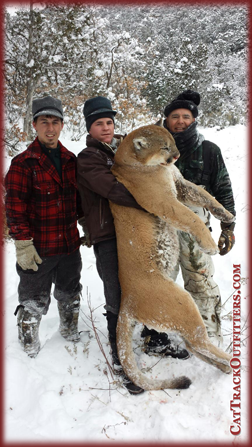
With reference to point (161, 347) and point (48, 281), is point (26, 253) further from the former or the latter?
point (161, 347)

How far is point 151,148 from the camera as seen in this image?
2590 mm

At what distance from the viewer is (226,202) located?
10.3ft

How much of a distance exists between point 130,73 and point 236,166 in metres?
9.32

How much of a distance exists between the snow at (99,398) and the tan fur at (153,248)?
21cm

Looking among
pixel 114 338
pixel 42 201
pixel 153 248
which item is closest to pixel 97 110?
pixel 42 201

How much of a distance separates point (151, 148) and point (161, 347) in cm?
227

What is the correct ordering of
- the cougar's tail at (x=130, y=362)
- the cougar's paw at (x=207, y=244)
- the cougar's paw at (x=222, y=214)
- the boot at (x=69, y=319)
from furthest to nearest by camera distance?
the boot at (x=69, y=319), the cougar's paw at (x=222, y=214), the cougar's tail at (x=130, y=362), the cougar's paw at (x=207, y=244)

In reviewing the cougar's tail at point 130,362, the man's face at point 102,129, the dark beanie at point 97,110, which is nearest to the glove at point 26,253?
the cougar's tail at point 130,362

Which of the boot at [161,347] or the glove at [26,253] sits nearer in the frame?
the glove at [26,253]

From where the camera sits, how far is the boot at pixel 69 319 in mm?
3391

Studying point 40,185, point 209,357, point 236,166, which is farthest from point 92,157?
point 236,166

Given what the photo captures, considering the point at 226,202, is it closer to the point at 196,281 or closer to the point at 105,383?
the point at 196,281

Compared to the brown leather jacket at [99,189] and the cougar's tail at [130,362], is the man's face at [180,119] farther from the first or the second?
the cougar's tail at [130,362]

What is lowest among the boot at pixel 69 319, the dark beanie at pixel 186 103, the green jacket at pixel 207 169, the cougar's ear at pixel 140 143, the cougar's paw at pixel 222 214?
the boot at pixel 69 319
